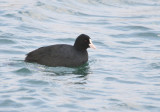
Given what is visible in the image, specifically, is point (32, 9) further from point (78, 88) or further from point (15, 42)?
point (78, 88)

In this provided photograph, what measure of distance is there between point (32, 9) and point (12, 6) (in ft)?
3.15

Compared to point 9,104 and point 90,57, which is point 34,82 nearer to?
point 9,104

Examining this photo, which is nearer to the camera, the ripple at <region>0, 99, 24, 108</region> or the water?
the ripple at <region>0, 99, 24, 108</region>

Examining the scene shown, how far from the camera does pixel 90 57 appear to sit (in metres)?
14.8

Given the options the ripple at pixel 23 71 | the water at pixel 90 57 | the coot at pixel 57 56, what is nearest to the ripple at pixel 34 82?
the water at pixel 90 57

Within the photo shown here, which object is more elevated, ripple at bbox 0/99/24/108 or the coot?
the coot

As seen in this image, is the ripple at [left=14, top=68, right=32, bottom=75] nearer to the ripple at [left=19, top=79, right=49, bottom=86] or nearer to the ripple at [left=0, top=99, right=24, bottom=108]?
the ripple at [left=19, top=79, right=49, bottom=86]

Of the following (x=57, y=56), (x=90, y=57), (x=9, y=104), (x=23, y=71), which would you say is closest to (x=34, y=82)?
(x=23, y=71)

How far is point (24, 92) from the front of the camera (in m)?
10.9

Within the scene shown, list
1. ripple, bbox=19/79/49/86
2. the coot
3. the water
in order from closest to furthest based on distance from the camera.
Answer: the water → ripple, bbox=19/79/49/86 → the coot

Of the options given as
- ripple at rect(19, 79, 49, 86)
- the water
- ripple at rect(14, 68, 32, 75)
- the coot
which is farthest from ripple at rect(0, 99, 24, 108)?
the coot

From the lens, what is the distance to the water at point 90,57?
1060 centimetres

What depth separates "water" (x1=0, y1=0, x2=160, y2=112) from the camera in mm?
10602

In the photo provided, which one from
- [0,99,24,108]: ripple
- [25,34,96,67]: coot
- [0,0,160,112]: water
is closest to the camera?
[0,99,24,108]: ripple
